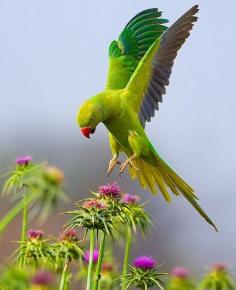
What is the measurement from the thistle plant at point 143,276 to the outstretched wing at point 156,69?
1.39m

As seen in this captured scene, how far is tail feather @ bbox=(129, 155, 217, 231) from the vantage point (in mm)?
5066

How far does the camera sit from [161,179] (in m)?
5.22

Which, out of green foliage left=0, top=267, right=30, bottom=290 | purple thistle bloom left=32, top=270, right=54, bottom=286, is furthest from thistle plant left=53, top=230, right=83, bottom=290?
green foliage left=0, top=267, right=30, bottom=290

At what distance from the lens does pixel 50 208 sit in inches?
80.2

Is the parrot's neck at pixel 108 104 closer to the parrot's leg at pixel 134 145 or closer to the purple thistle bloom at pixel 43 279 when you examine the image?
the parrot's leg at pixel 134 145

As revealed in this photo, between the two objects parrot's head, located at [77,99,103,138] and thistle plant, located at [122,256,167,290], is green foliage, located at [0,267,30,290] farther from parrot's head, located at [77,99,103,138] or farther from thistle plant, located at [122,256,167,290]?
parrot's head, located at [77,99,103,138]

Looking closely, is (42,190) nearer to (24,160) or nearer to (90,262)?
(90,262)

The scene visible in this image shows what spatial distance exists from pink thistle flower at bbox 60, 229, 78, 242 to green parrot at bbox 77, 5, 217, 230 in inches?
14.4

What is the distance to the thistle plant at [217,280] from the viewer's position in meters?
5.22

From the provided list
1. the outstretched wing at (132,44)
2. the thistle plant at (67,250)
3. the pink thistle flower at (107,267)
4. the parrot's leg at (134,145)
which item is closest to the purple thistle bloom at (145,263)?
the thistle plant at (67,250)

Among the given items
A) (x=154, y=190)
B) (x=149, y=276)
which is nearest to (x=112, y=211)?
(x=149, y=276)

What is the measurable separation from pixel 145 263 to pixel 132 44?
2685mm

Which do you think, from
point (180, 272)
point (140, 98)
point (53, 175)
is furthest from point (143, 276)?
point (53, 175)

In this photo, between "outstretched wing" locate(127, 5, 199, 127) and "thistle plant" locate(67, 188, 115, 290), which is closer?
"thistle plant" locate(67, 188, 115, 290)
